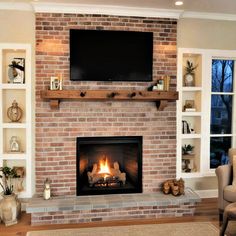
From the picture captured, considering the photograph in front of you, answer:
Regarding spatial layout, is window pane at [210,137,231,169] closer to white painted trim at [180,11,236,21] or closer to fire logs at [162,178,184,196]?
fire logs at [162,178,184,196]

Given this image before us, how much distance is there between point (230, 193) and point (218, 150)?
1.30 meters

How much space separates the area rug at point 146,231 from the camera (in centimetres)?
334

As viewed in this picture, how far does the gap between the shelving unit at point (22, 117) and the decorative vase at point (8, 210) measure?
0.42 metres

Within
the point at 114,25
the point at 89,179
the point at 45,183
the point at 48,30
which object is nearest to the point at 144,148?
the point at 89,179

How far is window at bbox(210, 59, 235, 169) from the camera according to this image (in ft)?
15.4

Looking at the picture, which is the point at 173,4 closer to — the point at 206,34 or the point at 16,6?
the point at 206,34

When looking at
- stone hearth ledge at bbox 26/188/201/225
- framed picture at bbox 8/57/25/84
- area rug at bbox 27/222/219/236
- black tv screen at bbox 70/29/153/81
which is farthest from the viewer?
framed picture at bbox 8/57/25/84

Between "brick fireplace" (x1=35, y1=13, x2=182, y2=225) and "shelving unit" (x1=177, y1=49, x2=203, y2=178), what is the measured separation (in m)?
0.16

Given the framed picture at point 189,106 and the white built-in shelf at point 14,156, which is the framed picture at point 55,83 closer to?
the white built-in shelf at point 14,156

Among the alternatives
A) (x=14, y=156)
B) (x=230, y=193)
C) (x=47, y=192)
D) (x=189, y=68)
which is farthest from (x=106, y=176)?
(x=189, y=68)

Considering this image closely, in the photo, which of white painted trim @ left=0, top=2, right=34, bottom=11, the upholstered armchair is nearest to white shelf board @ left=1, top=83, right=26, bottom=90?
white painted trim @ left=0, top=2, right=34, bottom=11

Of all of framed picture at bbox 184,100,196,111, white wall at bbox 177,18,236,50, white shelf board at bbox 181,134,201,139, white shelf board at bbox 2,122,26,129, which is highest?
white wall at bbox 177,18,236,50

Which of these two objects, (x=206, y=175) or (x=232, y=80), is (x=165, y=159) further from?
(x=232, y=80)

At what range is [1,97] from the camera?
401 cm
